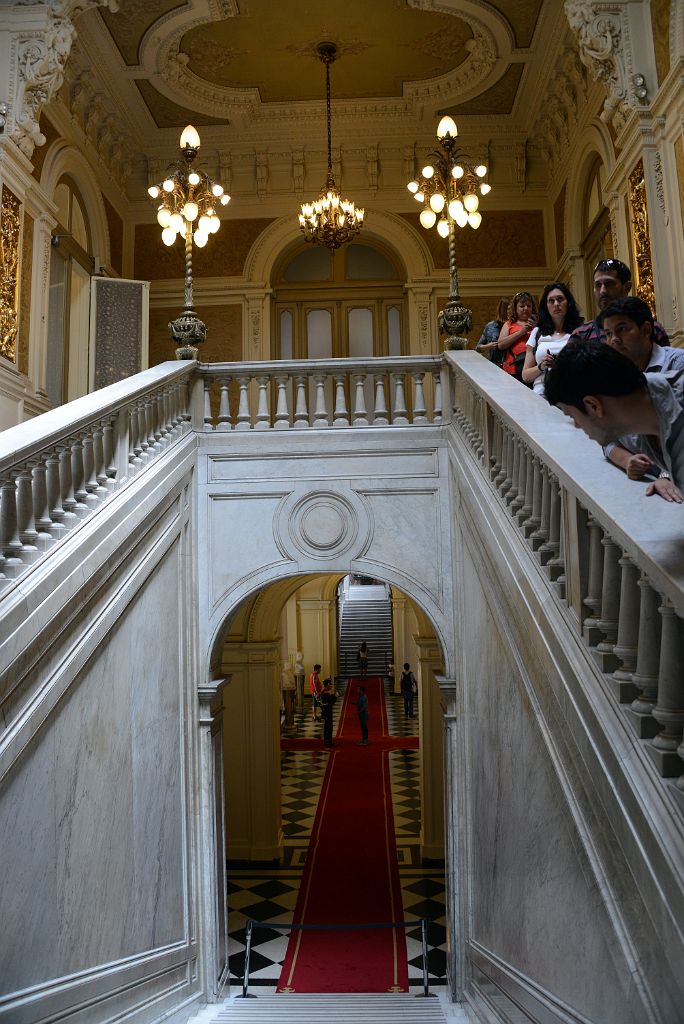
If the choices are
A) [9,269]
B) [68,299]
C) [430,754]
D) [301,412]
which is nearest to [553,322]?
[301,412]

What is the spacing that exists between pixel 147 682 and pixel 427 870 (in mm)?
6981

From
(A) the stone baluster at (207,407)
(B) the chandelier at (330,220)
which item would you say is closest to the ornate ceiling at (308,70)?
(B) the chandelier at (330,220)

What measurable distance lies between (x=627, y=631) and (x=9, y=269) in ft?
25.1

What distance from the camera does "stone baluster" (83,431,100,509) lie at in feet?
15.3

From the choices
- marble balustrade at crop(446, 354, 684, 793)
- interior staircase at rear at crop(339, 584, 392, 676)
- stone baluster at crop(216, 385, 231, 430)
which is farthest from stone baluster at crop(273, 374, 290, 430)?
interior staircase at rear at crop(339, 584, 392, 676)

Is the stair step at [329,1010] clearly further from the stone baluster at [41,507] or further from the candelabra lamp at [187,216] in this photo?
the candelabra lamp at [187,216]

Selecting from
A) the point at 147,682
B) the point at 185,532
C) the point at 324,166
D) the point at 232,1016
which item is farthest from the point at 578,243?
the point at 232,1016

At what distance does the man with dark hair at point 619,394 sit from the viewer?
82.8 inches

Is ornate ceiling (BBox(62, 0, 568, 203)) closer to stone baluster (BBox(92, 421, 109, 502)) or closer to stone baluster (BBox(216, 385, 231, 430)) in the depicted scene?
stone baluster (BBox(216, 385, 231, 430))

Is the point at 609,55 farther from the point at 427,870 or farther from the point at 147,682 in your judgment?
the point at 427,870

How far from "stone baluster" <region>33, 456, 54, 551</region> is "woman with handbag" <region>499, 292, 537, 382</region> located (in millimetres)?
3655

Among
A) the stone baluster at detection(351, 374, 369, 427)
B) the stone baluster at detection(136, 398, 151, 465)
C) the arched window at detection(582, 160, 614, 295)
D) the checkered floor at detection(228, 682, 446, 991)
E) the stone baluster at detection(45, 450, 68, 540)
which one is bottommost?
the checkered floor at detection(228, 682, 446, 991)

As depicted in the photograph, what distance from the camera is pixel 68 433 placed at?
423cm

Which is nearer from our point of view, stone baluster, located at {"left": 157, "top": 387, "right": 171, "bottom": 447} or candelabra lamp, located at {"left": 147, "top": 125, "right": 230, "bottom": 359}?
stone baluster, located at {"left": 157, "top": 387, "right": 171, "bottom": 447}
